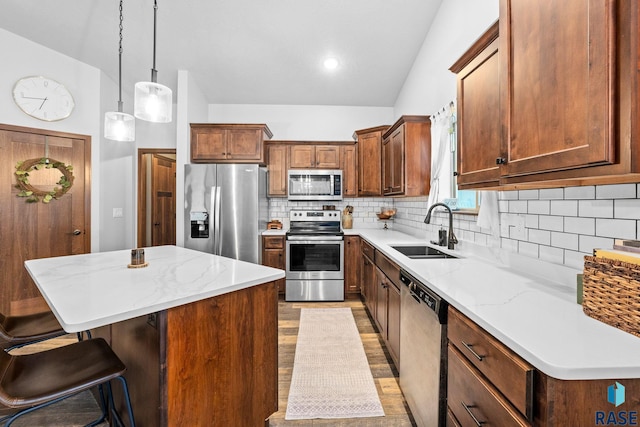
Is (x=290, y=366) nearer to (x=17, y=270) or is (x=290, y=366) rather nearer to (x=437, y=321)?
(x=437, y=321)

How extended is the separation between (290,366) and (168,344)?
1.41 meters

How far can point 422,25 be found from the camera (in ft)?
10.1

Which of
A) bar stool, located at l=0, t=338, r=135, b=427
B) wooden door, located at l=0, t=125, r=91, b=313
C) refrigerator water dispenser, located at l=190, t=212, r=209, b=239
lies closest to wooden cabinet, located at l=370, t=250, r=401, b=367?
bar stool, located at l=0, t=338, r=135, b=427

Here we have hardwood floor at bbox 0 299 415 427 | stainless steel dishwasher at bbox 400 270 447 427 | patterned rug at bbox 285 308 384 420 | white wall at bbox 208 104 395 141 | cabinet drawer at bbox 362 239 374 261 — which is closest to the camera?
stainless steel dishwasher at bbox 400 270 447 427

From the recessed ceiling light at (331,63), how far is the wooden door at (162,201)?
11.0 ft

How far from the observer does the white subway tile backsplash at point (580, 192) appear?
1.24m

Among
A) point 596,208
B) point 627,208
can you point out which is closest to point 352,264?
point 596,208

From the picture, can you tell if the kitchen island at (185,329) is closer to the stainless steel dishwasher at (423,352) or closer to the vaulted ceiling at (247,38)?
the stainless steel dishwasher at (423,352)

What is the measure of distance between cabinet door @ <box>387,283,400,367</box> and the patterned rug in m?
0.26

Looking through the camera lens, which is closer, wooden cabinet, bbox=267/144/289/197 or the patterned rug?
the patterned rug

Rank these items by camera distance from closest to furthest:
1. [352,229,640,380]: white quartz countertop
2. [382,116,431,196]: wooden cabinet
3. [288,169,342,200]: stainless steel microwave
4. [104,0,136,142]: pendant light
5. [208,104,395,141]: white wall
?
1. [352,229,640,380]: white quartz countertop
2. [104,0,136,142]: pendant light
3. [382,116,431,196]: wooden cabinet
4. [288,169,342,200]: stainless steel microwave
5. [208,104,395,141]: white wall

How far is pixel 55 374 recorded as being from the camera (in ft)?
3.89

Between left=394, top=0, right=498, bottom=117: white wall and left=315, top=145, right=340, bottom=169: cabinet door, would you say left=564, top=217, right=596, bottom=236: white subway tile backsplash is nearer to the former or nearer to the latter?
left=394, top=0, right=498, bottom=117: white wall

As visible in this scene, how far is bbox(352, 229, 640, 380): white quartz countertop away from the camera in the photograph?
2.32ft
